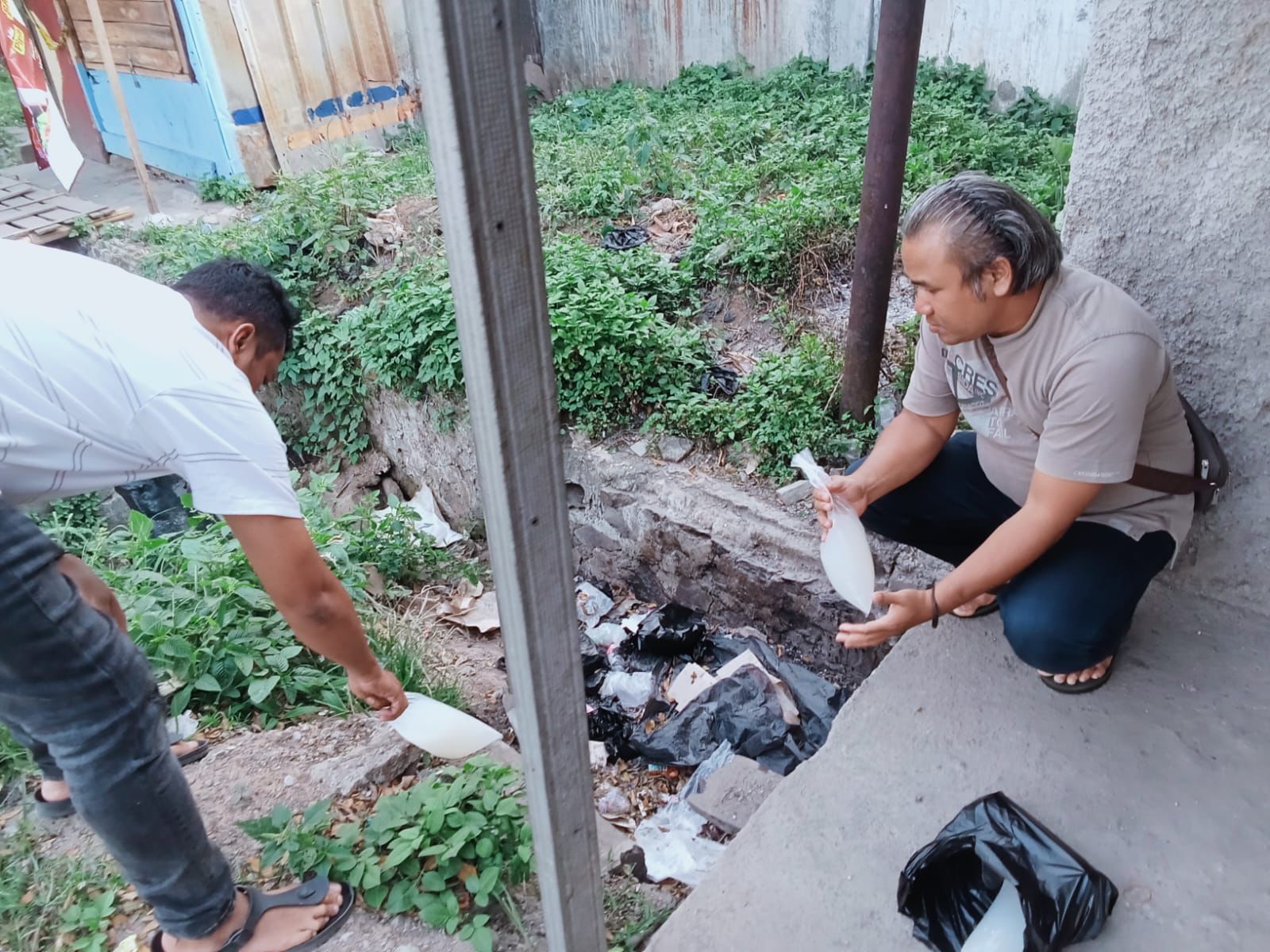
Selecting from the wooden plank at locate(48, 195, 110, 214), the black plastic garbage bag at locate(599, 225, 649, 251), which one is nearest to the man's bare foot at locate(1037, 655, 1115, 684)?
the black plastic garbage bag at locate(599, 225, 649, 251)

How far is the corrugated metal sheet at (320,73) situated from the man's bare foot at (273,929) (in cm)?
699

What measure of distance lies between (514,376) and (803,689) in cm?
240

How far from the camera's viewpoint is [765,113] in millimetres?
6434

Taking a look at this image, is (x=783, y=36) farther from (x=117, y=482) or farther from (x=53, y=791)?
(x=53, y=791)

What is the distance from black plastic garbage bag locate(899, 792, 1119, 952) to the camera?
60.8 inches

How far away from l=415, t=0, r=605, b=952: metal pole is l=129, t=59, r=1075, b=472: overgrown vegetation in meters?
2.35

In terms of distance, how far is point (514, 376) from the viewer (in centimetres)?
86

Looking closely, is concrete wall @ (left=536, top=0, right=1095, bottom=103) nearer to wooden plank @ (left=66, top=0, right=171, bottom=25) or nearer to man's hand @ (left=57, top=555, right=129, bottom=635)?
wooden plank @ (left=66, top=0, right=171, bottom=25)

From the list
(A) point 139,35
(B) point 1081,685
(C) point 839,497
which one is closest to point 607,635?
(C) point 839,497

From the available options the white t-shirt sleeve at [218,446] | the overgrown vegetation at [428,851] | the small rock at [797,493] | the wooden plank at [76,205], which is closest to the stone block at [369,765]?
the overgrown vegetation at [428,851]

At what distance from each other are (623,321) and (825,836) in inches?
95.6

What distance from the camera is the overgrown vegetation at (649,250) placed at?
3.69 metres

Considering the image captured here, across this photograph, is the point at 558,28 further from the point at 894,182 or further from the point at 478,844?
the point at 478,844

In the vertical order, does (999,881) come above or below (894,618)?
below
